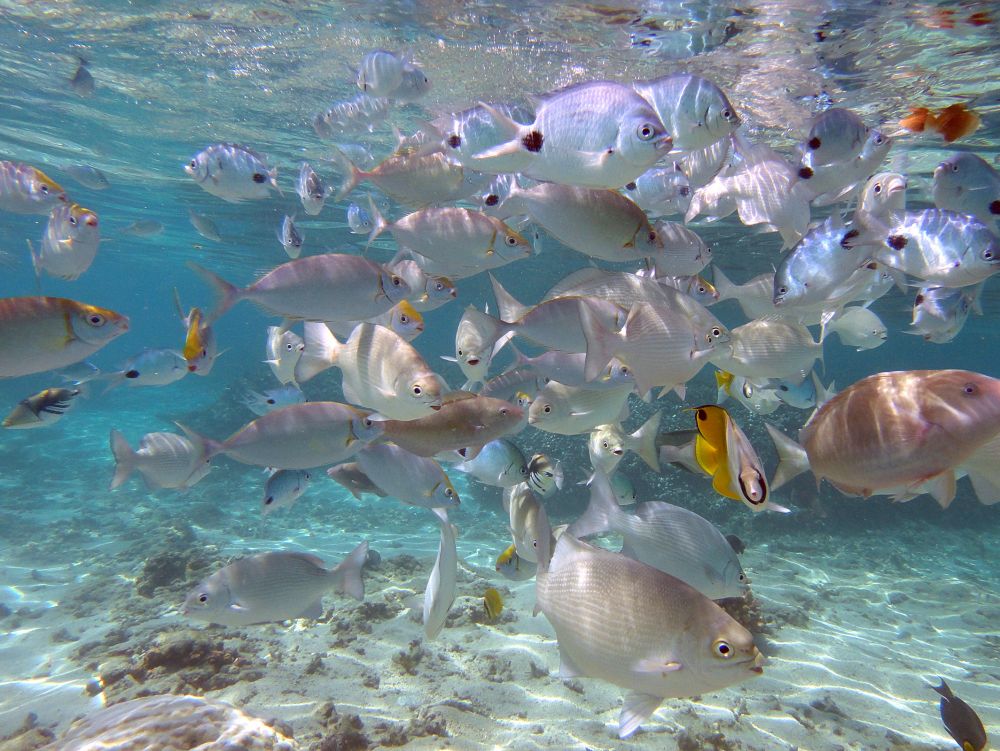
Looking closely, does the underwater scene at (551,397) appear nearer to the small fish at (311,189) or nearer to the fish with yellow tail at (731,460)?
the fish with yellow tail at (731,460)

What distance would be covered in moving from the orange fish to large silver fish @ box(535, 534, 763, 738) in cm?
398

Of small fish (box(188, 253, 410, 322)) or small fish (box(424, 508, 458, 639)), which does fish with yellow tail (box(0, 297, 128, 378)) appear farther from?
small fish (box(424, 508, 458, 639))

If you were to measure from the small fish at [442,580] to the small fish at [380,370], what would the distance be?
0.73 metres

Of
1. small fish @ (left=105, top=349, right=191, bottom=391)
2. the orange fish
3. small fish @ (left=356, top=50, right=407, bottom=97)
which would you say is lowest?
small fish @ (left=105, top=349, right=191, bottom=391)

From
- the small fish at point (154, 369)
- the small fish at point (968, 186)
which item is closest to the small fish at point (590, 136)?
the small fish at point (968, 186)

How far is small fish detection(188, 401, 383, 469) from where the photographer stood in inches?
129

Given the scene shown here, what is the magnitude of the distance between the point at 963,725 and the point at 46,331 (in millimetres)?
6328

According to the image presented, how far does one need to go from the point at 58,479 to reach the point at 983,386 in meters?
24.1

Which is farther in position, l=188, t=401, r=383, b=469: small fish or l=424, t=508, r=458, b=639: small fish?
l=188, t=401, r=383, b=469: small fish

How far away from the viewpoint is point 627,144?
2.45 m

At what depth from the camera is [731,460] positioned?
2166 millimetres

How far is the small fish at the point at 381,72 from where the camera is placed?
501cm

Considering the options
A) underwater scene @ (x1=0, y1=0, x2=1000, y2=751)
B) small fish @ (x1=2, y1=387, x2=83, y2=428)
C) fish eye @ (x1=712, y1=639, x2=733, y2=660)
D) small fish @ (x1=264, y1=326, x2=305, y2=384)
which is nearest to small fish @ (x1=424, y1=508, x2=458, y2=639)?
underwater scene @ (x1=0, y1=0, x2=1000, y2=751)

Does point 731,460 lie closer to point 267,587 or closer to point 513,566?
point 513,566
